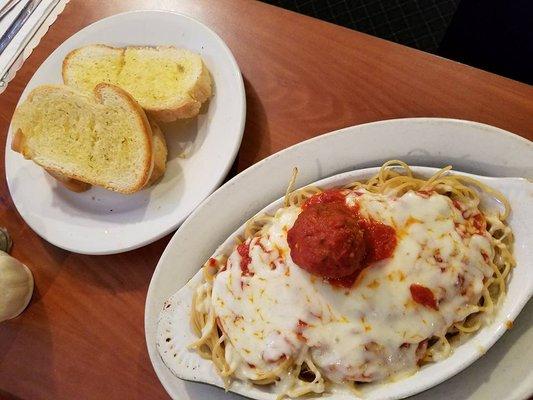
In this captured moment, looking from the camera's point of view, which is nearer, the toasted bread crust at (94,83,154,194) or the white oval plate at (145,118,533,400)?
the white oval plate at (145,118,533,400)

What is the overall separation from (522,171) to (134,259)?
3.30 ft

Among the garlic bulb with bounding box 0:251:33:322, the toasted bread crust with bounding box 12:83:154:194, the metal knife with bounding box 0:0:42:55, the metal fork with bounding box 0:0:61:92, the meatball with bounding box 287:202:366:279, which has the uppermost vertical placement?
the metal knife with bounding box 0:0:42:55

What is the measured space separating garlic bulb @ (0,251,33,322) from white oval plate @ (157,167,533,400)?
496 mm

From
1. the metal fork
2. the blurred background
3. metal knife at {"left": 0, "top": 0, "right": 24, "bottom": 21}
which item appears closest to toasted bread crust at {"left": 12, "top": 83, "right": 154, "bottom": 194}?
the metal fork

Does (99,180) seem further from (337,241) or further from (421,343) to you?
(421,343)

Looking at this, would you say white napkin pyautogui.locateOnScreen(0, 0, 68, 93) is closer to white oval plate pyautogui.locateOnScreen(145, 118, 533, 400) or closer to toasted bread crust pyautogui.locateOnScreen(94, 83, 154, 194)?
toasted bread crust pyautogui.locateOnScreen(94, 83, 154, 194)

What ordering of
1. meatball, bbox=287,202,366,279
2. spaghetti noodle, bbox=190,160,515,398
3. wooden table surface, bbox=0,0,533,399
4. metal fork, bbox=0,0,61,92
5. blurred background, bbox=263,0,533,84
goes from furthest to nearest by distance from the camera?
1. metal fork, bbox=0,0,61,92
2. blurred background, bbox=263,0,533,84
3. wooden table surface, bbox=0,0,533,399
4. spaghetti noodle, bbox=190,160,515,398
5. meatball, bbox=287,202,366,279

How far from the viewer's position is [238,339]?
117 cm

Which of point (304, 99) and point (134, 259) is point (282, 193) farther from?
point (134, 259)

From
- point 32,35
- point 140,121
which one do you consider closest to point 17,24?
Result: point 32,35

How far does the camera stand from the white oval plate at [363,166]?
1150 millimetres

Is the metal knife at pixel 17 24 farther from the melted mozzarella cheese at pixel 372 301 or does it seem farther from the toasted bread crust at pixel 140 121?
the melted mozzarella cheese at pixel 372 301

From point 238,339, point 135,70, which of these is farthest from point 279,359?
point 135,70

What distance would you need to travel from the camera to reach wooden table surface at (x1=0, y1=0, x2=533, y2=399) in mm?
1408
